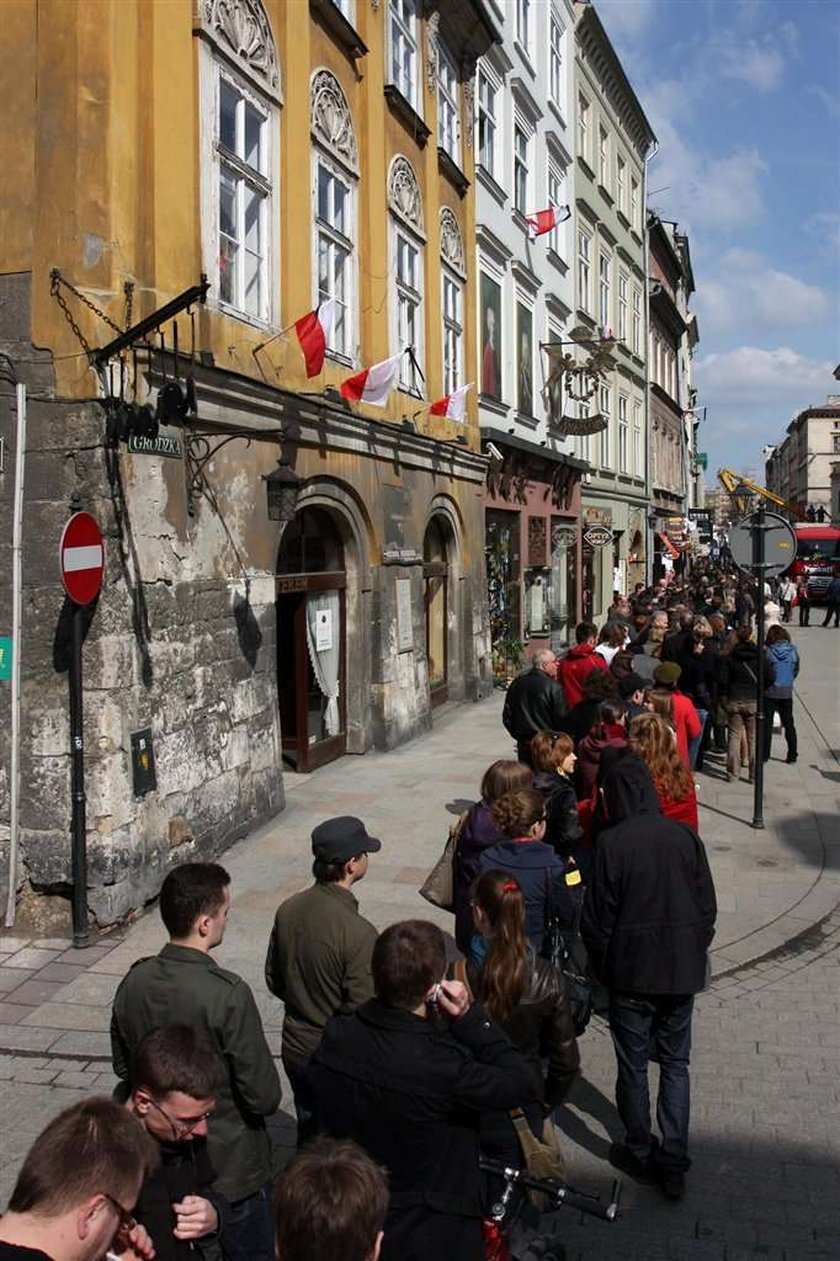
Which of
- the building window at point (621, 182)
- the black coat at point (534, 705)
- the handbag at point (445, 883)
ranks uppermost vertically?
the building window at point (621, 182)

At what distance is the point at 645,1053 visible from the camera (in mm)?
4531

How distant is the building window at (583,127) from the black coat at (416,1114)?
2712cm

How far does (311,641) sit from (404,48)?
7.99 m

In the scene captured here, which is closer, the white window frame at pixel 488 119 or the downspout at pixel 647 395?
the white window frame at pixel 488 119

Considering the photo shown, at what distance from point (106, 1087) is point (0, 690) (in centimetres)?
309

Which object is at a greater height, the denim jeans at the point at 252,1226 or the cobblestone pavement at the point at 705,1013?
the denim jeans at the point at 252,1226

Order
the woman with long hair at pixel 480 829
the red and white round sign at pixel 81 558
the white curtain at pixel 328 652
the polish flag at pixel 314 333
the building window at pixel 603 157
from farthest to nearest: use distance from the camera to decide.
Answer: the building window at pixel 603 157, the white curtain at pixel 328 652, the polish flag at pixel 314 333, the red and white round sign at pixel 81 558, the woman with long hair at pixel 480 829

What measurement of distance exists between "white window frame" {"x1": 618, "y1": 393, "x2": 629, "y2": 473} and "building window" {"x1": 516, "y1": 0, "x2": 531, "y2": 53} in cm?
1236

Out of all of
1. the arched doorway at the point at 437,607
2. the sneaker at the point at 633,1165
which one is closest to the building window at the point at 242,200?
the arched doorway at the point at 437,607

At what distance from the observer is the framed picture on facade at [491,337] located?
18.6 meters

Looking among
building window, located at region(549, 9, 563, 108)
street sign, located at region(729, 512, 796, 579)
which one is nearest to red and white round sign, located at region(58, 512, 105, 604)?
street sign, located at region(729, 512, 796, 579)

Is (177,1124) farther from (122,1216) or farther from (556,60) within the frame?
(556,60)

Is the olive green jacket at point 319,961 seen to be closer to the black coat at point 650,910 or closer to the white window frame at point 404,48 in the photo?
the black coat at point 650,910

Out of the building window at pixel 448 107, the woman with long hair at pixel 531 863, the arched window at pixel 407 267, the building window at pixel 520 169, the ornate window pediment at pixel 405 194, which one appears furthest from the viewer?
the building window at pixel 520 169
